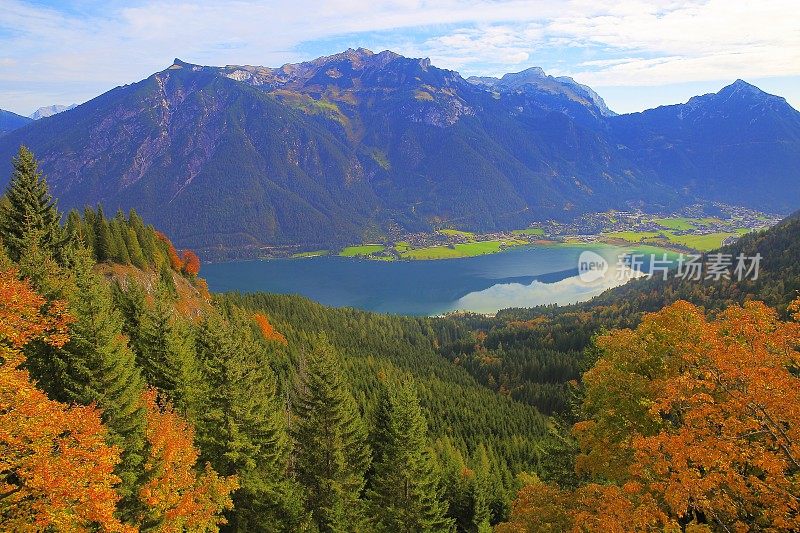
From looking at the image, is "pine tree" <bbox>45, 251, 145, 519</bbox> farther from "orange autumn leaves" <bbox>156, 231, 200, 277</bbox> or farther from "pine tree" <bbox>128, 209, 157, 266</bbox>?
"orange autumn leaves" <bbox>156, 231, 200, 277</bbox>

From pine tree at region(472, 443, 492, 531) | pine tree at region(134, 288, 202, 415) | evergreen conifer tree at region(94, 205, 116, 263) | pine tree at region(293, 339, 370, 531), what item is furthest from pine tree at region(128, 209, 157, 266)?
pine tree at region(472, 443, 492, 531)

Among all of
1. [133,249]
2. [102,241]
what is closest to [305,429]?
[102,241]

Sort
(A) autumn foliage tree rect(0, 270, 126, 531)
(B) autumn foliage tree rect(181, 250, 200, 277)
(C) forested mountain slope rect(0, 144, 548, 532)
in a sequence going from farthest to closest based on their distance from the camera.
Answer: (B) autumn foliage tree rect(181, 250, 200, 277)
(C) forested mountain slope rect(0, 144, 548, 532)
(A) autumn foliage tree rect(0, 270, 126, 531)

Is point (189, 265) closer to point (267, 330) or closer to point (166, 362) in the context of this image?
point (267, 330)

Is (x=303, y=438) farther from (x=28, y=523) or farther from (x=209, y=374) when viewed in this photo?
(x=28, y=523)

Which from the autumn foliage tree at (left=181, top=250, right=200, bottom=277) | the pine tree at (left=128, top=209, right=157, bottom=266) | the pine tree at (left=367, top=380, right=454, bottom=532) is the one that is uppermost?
the pine tree at (left=128, top=209, right=157, bottom=266)
